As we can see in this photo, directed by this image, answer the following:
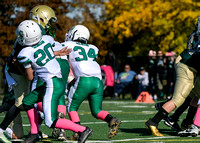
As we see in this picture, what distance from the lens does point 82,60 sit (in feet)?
22.7

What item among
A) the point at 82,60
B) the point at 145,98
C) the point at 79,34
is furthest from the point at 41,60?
the point at 145,98

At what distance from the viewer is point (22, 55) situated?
580cm

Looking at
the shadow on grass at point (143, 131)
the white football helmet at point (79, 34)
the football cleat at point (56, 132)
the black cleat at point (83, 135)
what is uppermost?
the white football helmet at point (79, 34)

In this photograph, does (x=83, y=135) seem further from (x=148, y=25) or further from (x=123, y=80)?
(x=148, y=25)

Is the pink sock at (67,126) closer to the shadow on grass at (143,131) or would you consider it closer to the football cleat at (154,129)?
the football cleat at (154,129)

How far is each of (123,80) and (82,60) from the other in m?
11.5

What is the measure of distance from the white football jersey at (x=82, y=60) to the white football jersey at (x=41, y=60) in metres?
0.91

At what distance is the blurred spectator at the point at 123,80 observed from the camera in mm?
18328

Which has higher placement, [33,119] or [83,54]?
[83,54]

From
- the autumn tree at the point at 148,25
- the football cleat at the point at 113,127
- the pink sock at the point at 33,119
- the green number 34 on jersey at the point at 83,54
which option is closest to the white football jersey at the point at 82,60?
the green number 34 on jersey at the point at 83,54

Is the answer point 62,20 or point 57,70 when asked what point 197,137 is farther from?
point 62,20

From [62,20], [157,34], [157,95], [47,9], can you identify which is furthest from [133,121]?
[157,34]

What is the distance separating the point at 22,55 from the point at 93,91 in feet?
4.72

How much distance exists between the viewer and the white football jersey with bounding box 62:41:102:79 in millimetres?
6891
